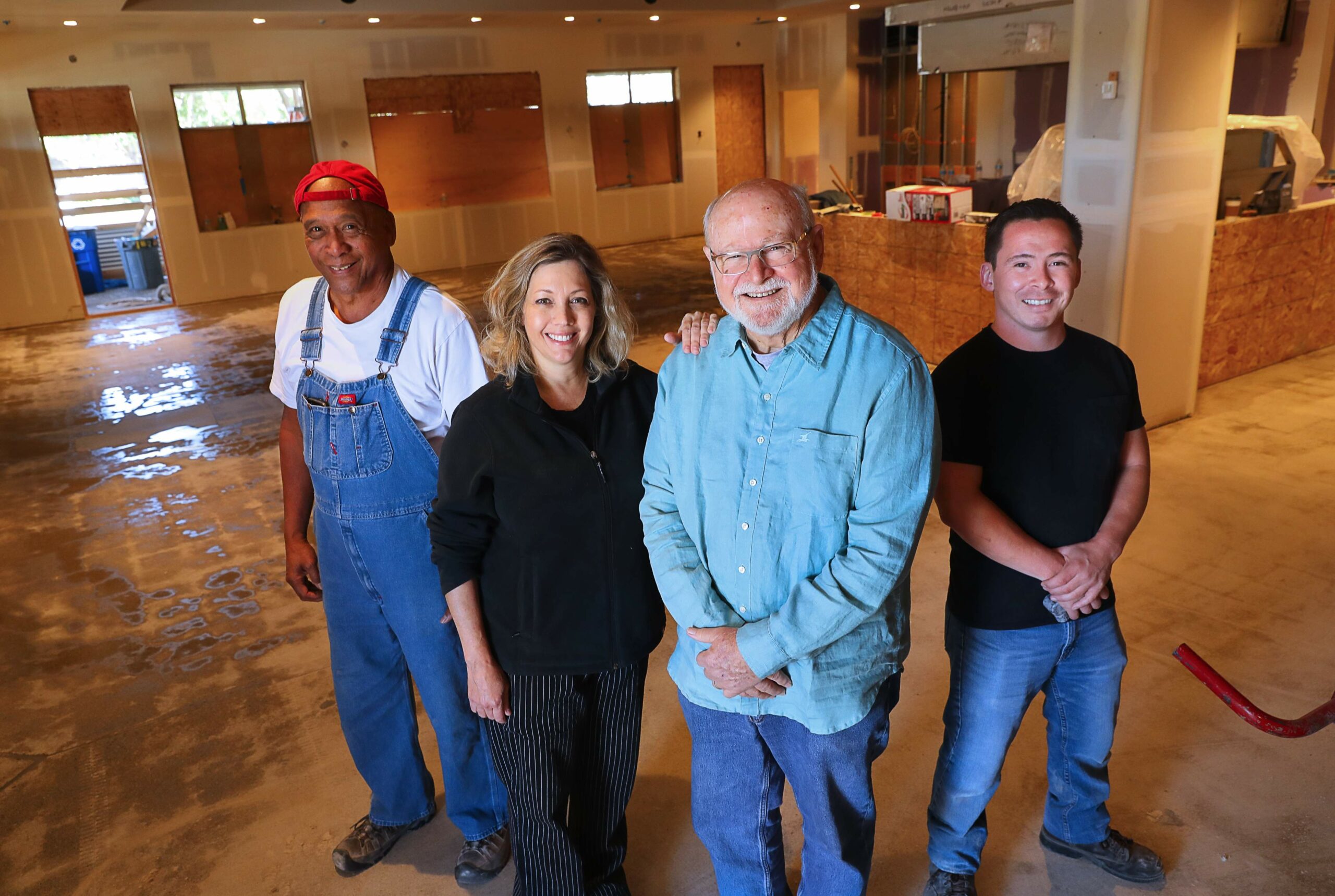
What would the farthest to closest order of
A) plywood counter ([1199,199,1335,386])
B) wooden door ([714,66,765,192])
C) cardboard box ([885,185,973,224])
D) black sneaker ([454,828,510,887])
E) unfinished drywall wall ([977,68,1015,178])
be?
wooden door ([714,66,765,192]) → unfinished drywall wall ([977,68,1015,178]) → cardboard box ([885,185,973,224]) → plywood counter ([1199,199,1335,386]) → black sneaker ([454,828,510,887])

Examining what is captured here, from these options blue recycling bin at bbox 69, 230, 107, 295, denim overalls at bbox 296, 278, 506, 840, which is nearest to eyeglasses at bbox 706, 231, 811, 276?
denim overalls at bbox 296, 278, 506, 840

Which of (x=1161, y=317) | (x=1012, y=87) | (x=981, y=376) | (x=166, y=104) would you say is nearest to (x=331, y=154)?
(x=166, y=104)

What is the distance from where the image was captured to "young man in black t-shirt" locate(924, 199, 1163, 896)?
77.4 inches

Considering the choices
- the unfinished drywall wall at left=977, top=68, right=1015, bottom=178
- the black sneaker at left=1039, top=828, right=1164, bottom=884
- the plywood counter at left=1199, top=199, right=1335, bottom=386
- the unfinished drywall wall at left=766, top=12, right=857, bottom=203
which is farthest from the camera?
the unfinished drywall wall at left=766, top=12, right=857, bottom=203

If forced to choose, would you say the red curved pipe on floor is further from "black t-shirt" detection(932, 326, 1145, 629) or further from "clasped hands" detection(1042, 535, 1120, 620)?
"black t-shirt" detection(932, 326, 1145, 629)

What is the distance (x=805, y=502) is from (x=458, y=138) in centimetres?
1278

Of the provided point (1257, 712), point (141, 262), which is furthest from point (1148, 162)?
point (141, 262)

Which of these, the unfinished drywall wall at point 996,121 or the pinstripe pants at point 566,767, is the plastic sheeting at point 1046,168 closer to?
the pinstripe pants at point 566,767

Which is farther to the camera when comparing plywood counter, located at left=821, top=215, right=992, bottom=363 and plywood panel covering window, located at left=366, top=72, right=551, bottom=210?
plywood panel covering window, located at left=366, top=72, right=551, bottom=210

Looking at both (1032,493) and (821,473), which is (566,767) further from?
(1032,493)

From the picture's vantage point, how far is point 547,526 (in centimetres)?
192

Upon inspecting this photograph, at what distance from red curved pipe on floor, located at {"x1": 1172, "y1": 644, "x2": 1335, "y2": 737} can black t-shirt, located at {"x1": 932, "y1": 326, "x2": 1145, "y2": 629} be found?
0.31m

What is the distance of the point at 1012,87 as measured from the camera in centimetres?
1179

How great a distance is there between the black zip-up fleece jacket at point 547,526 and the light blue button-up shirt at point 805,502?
0.58 ft
